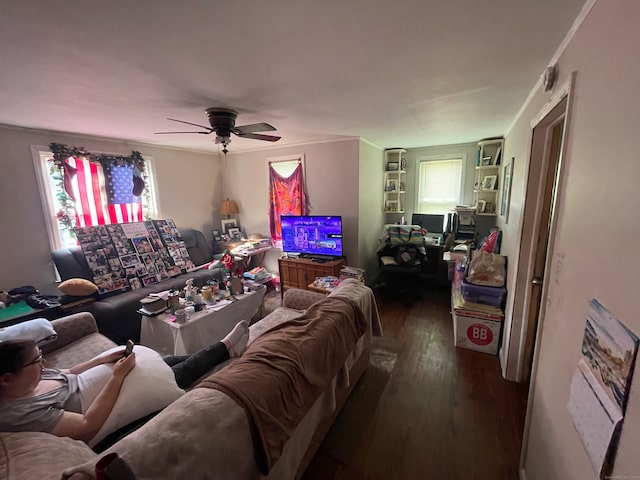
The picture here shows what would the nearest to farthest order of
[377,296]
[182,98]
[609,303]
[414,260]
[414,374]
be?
[609,303], [182,98], [414,374], [414,260], [377,296]

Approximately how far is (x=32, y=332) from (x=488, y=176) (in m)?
5.11

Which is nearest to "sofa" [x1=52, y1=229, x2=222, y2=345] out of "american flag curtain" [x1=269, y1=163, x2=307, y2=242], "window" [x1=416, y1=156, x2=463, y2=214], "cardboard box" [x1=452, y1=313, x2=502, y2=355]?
"american flag curtain" [x1=269, y1=163, x2=307, y2=242]

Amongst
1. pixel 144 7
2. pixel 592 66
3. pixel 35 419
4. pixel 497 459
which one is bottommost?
pixel 497 459

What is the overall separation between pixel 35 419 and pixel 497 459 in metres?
2.36

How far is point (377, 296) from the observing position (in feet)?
13.2

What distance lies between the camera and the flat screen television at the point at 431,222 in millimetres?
4371

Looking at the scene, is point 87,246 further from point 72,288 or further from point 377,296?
point 377,296

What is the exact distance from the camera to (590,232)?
35.9 inches

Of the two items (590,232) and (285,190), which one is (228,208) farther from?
(590,232)

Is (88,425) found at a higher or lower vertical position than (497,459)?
higher

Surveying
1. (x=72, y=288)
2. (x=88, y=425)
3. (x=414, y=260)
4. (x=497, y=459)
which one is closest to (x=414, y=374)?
(x=497, y=459)

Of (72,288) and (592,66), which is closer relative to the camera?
(592,66)

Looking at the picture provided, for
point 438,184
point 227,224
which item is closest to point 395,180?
point 438,184

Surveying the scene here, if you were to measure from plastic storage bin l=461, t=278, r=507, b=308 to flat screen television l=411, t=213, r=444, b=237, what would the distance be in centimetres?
186
